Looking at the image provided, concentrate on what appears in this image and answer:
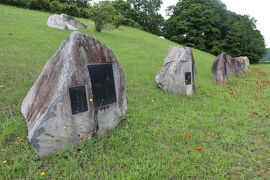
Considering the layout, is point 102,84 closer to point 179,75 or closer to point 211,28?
point 179,75

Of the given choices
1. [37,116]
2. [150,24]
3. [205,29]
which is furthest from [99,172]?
[150,24]

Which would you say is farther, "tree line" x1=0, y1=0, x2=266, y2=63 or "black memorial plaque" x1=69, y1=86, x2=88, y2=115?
"tree line" x1=0, y1=0, x2=266, y2=63

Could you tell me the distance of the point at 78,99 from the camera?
3.67 m

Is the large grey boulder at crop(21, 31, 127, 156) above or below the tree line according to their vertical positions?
below

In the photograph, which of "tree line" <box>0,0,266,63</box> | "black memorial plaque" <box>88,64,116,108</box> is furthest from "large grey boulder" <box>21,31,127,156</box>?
"tree line" <box>0,0,266,63</box>

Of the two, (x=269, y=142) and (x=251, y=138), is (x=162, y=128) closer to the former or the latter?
(x=251, y=138)

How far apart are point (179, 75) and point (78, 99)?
16.7ft

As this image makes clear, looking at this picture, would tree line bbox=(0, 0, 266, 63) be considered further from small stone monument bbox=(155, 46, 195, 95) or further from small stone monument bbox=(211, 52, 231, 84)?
small stone monument bbox=(155, 46, 195, 95)

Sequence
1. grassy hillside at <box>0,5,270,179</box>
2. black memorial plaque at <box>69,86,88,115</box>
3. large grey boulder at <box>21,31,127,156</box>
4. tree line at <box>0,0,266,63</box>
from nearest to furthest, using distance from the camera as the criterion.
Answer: grassy hillside at <box>0,5,270,179</box>
large grey boulder at <box>21,31,127,156</box>
black memorial plaque at <box>69,86,88,115</box>
tree line at <box>0,0,266,63</box>

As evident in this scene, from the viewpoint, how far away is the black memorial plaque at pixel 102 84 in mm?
4016

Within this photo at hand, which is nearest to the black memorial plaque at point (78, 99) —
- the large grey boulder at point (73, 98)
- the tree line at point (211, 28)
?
the large grey boulder at point (73, 98)

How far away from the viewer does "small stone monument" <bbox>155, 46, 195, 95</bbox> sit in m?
7.70

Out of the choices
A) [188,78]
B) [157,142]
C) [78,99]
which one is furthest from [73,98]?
[188,78]

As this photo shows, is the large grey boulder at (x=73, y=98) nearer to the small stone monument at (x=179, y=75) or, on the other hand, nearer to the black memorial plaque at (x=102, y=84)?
the black memorial plaque at (x=102, y=84)
